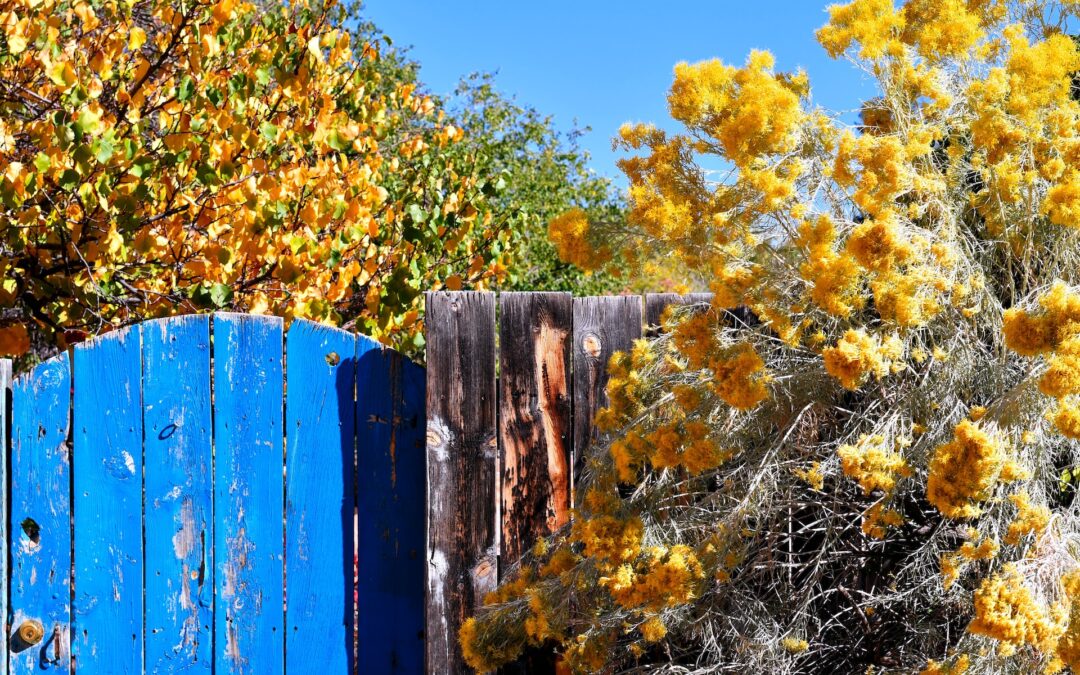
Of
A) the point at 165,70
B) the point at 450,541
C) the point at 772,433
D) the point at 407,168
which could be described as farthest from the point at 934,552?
the point at 165,70

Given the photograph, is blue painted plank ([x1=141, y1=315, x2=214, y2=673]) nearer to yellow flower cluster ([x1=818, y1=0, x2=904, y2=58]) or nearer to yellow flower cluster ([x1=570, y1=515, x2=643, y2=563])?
yellow flower cluster ([x1=570, y1=515, x2=643, y2=563])

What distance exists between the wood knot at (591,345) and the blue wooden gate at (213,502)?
0.47 metres

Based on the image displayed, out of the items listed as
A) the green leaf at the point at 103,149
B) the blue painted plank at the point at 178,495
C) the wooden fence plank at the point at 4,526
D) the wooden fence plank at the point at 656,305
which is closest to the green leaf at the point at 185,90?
the green leaf at the point at 103,149

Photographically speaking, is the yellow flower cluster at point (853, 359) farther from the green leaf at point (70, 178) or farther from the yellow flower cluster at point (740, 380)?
the green leaf at point (70, 178)

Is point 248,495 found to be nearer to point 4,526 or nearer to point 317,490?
point 317,490

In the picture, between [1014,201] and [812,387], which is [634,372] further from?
[1014,201]

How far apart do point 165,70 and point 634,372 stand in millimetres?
2301

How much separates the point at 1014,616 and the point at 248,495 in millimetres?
1677

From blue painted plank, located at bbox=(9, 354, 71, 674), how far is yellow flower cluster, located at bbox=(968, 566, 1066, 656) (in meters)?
1.98

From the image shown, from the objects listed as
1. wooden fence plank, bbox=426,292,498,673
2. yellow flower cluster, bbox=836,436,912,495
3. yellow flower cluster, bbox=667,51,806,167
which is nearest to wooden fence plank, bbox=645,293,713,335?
wooden fence plank, bbox=426,292,498,673

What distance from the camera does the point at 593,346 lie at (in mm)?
2488

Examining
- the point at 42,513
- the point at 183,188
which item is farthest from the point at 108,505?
the point at 183,188

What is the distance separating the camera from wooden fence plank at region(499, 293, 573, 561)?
2424mm

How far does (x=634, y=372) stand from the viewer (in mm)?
2324
